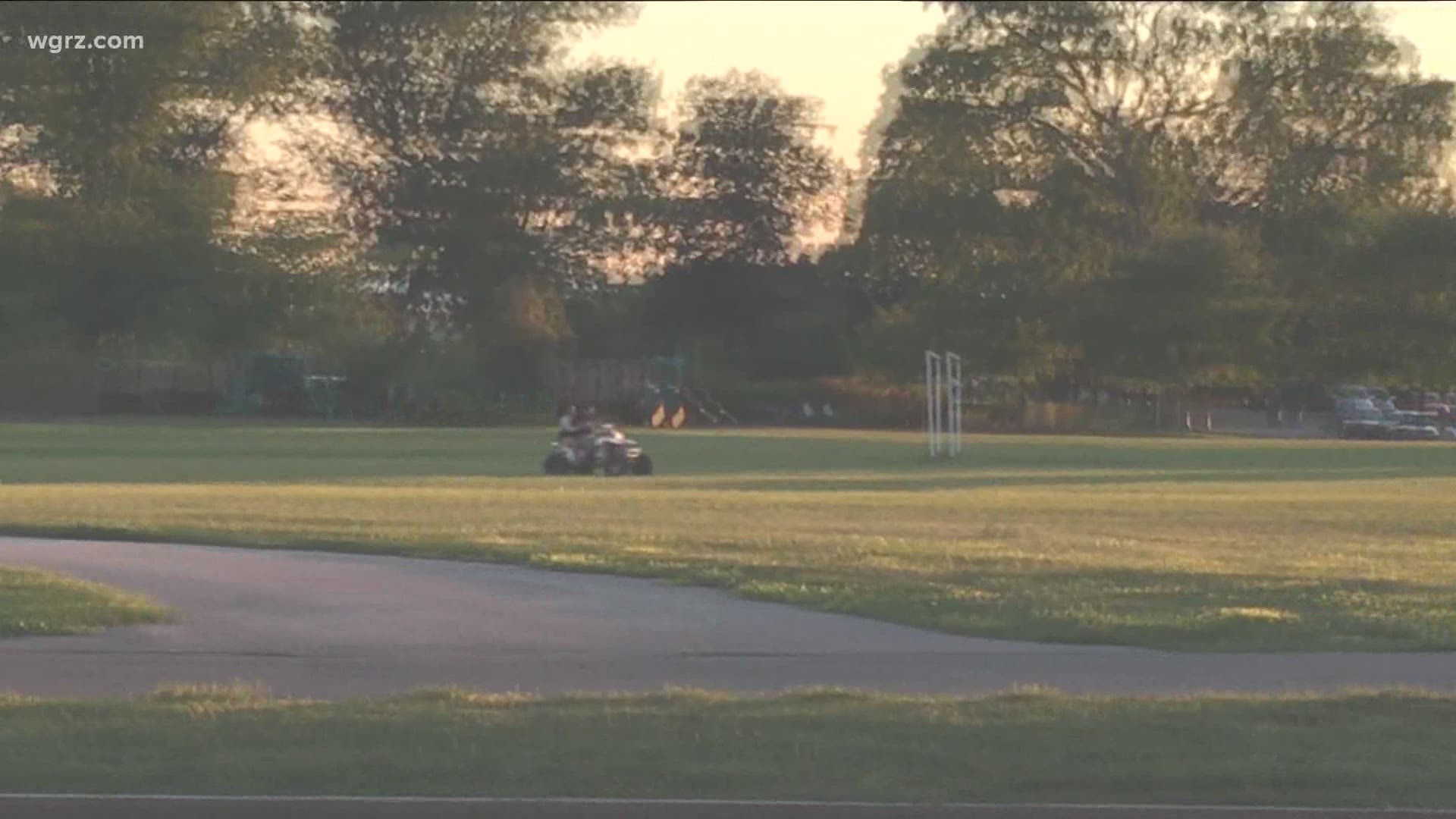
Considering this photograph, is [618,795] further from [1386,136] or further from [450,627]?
[1386,136]

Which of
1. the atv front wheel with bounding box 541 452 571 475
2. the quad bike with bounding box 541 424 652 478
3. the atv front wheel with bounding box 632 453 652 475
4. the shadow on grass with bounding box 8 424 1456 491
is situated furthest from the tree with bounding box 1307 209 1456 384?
the atv front wheel with bounding box 541 452 571 475

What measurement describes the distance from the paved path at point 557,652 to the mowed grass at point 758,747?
118cm

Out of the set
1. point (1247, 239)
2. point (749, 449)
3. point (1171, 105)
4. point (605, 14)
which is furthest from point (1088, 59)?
point (749, 449)

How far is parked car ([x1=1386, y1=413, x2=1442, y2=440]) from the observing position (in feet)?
251

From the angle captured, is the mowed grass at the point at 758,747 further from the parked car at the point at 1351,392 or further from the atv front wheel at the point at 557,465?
the parked car at the point at 1351,392

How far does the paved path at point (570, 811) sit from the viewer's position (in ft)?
27.9

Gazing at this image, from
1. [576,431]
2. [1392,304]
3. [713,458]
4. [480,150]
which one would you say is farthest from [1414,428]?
[576,431]

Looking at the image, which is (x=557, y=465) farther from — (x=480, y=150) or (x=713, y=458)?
(x=480, y=150)

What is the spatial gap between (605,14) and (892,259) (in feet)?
53.3

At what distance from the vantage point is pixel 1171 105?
80938 mm

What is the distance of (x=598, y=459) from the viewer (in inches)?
1598

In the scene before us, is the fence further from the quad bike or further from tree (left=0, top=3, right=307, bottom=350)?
the quad bike

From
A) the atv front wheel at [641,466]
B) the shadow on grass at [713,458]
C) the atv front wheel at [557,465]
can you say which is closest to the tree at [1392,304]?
the shadow on grass at [713,458]

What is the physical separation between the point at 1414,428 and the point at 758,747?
73.0 m
